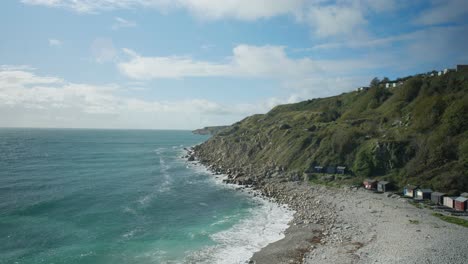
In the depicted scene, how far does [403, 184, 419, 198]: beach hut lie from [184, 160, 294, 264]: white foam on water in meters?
22.8

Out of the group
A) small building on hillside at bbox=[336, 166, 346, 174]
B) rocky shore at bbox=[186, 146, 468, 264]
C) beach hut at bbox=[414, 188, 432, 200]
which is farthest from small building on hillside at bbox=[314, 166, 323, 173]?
beach hut at bbox=[414, 188, 432, 200]

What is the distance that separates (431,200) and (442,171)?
954cm

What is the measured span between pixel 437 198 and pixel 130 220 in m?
51.8

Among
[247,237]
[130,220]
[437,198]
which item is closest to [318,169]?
[437,198]

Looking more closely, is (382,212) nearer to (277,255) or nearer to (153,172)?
(277,255)

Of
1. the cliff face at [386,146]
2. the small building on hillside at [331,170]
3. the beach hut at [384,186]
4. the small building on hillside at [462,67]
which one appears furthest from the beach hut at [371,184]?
the small building on hillside at [462,67]

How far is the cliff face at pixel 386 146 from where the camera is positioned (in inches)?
2384

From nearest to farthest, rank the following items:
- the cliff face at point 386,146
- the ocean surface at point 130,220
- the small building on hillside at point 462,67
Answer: the ocean surface at point 130,220
the cliff face at point 386,146
the small building on hillside at point 462,67

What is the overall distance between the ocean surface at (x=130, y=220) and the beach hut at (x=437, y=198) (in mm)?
→ 25383

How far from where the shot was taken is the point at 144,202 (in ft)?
194

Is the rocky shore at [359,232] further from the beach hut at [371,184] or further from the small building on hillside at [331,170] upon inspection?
the small building on hillside at [331,170]

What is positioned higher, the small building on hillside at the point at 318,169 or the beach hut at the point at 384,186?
the small building on hillside at the point at 318,169

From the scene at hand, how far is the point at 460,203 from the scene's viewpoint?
46312mm

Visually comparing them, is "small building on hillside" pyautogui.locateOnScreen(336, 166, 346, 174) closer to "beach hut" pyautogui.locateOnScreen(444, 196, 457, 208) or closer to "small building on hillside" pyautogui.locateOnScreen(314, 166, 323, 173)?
"small building on hillside" pyautogui.locateOnScreen(314, 166, 323, 173)
